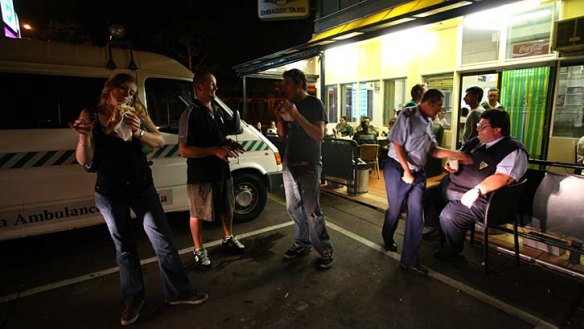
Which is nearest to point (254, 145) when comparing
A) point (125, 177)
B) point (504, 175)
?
point (125, 177)

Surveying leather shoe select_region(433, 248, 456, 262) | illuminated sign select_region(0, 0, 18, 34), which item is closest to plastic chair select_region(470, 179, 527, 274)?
leather shoe select_region(433, 248, 456, 262)

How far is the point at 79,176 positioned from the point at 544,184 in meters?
5.15

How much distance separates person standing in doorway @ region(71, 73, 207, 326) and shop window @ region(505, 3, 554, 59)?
23.7 feet

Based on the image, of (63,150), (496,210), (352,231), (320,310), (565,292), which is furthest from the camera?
(352,231)

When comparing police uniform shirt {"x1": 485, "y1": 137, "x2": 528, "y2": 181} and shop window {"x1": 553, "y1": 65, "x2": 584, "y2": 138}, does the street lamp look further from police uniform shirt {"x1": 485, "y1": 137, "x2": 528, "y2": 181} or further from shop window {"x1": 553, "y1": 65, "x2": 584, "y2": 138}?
shop window {"x1": 553, "y1": 65, "x2": 584, "y2": 138}

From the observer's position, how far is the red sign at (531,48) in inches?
244

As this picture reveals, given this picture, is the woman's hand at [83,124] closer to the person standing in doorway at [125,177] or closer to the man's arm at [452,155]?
the person standing in doorway at [125,177]

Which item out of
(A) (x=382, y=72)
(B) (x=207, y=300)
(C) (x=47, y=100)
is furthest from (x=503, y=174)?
(A) (x=382, y=72)

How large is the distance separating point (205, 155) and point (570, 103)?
22.0ft

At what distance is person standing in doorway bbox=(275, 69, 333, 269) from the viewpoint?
332cm

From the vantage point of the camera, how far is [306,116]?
3320 millimetres

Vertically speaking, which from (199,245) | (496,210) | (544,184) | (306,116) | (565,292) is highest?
(306,116)

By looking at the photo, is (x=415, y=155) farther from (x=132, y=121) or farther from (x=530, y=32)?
(x=530, y=32)

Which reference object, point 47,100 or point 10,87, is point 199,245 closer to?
point 47,100
